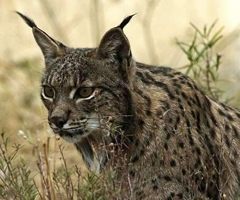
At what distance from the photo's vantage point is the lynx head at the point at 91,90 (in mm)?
6680

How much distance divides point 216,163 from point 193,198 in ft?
1.99

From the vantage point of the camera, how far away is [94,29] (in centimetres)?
1230

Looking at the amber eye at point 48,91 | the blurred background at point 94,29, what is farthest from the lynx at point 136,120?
the blurred background at point 94,29

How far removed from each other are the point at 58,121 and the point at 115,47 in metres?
0.63

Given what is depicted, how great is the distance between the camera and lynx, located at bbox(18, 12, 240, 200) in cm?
671

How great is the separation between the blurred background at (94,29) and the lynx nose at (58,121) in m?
5.13

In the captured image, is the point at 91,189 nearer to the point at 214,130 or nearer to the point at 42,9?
the point at 214,130

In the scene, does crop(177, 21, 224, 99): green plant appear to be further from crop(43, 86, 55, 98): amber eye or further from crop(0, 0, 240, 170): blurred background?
crop(0, 0, 240, 170): blurred background

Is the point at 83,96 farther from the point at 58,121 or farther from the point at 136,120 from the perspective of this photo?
the point at 136,120

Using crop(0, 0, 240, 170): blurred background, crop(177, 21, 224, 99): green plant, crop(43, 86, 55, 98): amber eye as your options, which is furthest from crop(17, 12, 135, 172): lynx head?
crop(0, 0, 240, 170): blurred background

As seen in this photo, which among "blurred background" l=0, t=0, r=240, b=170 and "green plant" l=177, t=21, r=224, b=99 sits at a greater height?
"green plant" l=177, t=21, r=224, b=99

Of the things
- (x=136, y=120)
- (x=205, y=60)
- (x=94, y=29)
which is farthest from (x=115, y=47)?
(x=94, y=29)

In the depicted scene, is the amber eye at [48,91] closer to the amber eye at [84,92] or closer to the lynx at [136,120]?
the lynx at [136,120]

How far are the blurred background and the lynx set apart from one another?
4657 millimetres
